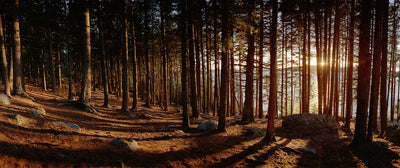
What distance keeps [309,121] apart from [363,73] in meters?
6.99

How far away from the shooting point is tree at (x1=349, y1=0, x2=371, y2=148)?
726 centimetres

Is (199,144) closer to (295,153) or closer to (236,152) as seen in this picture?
(236,152)

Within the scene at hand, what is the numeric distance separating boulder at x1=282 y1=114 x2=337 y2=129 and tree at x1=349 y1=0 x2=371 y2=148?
5.37 m

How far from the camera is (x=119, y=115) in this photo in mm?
12000

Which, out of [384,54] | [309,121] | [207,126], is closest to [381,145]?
[384,54]

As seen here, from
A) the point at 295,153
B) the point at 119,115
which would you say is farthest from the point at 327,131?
the point at 119,115

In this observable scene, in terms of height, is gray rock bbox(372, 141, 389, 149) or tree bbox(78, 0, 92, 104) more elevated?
tree bbox(78, 0, 92, 104)

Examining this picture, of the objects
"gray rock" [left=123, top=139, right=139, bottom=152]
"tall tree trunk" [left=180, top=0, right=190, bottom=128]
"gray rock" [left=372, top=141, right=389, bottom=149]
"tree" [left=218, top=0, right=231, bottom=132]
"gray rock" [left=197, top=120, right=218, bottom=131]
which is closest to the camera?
"gray rock" [left=123, top=139, right=139, bottom=152]

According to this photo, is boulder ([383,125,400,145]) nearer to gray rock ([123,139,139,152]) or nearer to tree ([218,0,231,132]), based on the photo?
tree ([218,0,231,132])

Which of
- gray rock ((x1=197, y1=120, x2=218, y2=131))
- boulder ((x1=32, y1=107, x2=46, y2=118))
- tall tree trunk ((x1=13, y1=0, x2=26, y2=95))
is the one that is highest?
tall tree trunk ((x1=13, y1=0, x2=26, y2=95))

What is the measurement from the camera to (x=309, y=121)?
13.3 metres

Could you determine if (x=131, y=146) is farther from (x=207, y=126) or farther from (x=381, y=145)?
(x=381, y=145)

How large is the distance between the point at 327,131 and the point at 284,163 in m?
7.03

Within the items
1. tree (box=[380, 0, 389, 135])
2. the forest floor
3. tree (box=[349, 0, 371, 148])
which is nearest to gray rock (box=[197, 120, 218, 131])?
the forest floor
